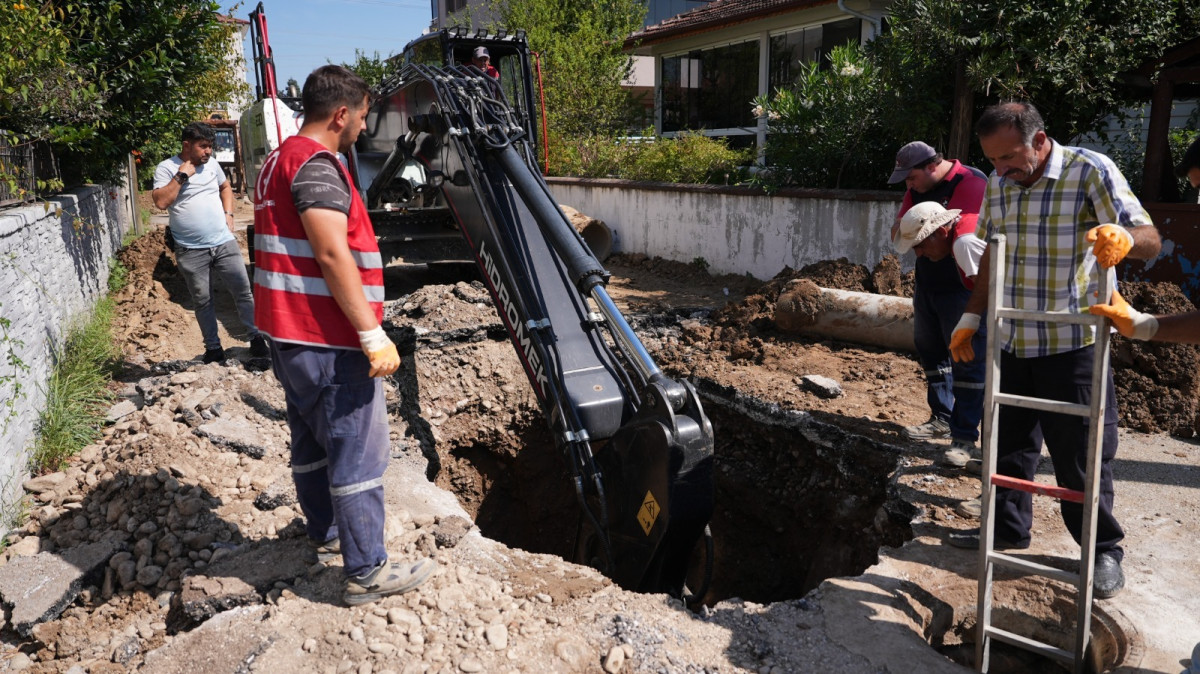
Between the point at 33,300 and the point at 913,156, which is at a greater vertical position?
the point at 913,156

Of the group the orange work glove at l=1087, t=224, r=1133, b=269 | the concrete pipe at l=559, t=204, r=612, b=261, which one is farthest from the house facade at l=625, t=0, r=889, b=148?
the orange work glove at l=1087, t=224, r=1133, b=269

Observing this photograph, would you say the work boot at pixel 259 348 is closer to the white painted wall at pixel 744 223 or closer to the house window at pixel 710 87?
the white painted wall at pixel 744 223

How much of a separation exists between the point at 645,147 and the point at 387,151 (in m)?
5.44

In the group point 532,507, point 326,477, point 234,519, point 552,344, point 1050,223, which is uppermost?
point 1050,223

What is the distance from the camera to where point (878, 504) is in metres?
4.44

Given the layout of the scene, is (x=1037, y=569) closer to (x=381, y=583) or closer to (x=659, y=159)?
(x=381, y=583)

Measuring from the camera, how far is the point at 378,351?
9.20 ft

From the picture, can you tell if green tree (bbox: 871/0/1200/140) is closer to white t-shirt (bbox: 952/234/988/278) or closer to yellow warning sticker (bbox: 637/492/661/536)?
white t-shirt (bbox: 952/234/988/278)

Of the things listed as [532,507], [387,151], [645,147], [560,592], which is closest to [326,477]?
[560,592]

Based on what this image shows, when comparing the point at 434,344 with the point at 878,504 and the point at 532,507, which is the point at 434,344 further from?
the point at 878,504

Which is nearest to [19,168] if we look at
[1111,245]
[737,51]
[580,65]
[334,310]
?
[334,310]

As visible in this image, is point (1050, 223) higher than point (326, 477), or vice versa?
point (1050, 223)

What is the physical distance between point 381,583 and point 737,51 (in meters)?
14.4

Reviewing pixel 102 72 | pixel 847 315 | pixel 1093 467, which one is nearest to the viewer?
pixel 1093 467
